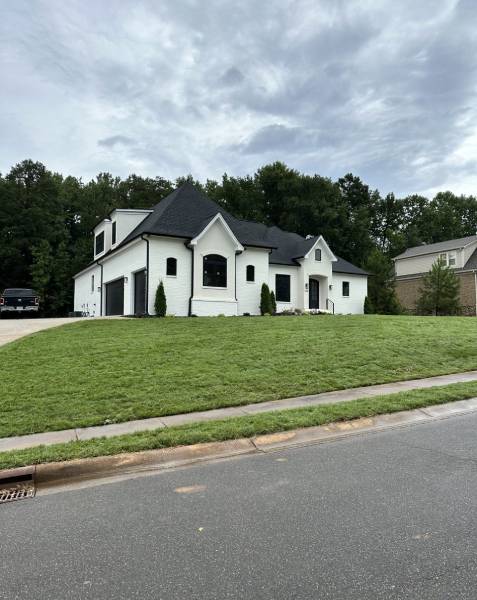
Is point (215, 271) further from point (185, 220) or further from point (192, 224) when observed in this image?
point (185, 220)

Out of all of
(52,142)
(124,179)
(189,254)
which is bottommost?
(189,254)

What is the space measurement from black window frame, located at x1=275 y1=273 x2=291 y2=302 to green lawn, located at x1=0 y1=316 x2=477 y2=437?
1285 cm

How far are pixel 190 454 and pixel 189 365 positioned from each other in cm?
457

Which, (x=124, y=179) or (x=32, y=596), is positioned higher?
(x=124, y=179)

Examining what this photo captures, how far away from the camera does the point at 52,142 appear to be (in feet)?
68.8

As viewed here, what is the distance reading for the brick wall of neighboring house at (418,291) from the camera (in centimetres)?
3688

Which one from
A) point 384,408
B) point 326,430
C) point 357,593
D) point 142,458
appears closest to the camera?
point 357,593

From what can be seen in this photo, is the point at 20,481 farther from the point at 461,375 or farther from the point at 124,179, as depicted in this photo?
the point at 124,179

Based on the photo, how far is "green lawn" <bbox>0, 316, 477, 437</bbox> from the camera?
7039 mm

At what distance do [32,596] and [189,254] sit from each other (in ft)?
67.2

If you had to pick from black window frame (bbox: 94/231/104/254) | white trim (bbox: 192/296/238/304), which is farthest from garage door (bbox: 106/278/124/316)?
white trim (bbox: 192/296/238/304)

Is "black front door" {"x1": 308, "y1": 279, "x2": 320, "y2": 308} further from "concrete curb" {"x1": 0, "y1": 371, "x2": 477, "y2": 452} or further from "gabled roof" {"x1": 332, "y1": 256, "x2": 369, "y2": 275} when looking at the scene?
"concrete curb" {"x1": 0, "y1": 371, "x2": 477, "y2": 452}

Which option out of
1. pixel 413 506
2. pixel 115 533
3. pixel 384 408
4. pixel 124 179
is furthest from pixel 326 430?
pixel 124 179

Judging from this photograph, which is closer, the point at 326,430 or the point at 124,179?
the point at 326,430
